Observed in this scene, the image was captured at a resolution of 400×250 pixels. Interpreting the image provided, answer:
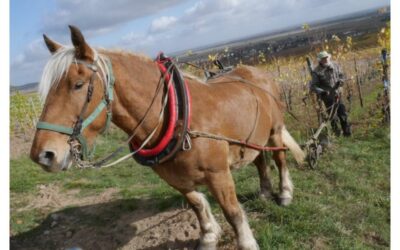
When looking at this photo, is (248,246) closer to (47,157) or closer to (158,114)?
(158,114)

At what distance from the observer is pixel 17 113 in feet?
53.7

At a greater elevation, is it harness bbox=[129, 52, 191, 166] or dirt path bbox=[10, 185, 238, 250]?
harness bbox=[129, 52, 191, 166]

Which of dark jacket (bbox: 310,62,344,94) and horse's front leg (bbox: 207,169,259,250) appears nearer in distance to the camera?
horse's front leg (bbox: 207,169,259,250)

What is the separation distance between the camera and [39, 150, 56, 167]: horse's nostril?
232 centimetres

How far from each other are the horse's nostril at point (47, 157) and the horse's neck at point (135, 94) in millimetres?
575

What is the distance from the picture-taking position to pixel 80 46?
2469mm

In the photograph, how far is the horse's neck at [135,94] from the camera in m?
2.76

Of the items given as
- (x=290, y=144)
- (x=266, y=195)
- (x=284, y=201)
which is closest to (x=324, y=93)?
(x=290, y=144)

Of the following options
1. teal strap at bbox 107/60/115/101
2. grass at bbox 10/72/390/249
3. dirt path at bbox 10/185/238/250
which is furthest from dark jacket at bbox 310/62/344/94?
teal strap at bbox 107/60/115/101

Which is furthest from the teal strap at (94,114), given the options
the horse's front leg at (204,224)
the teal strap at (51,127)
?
the horse's front leg at (204,224)

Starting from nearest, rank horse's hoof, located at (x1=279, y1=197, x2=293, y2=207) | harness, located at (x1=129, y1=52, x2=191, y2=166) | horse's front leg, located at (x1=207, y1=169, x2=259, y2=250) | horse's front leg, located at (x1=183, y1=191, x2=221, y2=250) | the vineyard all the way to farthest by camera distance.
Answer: harness, located at (x1=129, y1=52, x2=191, y2=166)
horse's front leg, located at (x1=207, y1=169, x2=259, y2=250)
horse's front leg, located at (x1=183, y1=191, x2=221, y2=250)
the vineyard
horse's hoof, located at (x1=279, y1=197, x2=293, y2=207)

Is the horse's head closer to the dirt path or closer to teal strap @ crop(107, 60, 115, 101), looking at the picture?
teal strap @ crop(107, 60, 115, 101)

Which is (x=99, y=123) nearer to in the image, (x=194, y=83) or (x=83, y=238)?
(x=194, y=83)

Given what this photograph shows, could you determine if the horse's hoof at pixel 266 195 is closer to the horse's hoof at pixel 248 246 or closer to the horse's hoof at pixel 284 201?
the horse's hoof at pixel 284 201
